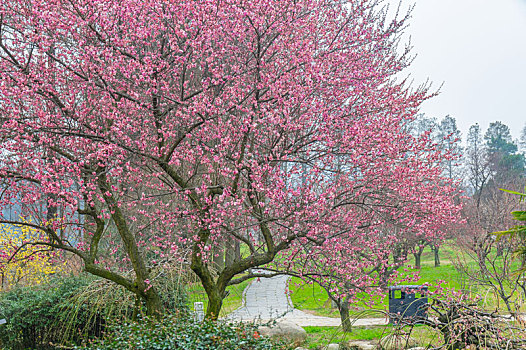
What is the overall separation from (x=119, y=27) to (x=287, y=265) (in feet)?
12.6

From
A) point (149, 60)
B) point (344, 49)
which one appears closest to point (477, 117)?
point (344, 49)

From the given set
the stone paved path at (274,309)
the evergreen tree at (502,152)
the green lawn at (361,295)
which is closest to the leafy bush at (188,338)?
the green lawn at (361,295)

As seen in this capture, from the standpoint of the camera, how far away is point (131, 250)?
20.7 ft

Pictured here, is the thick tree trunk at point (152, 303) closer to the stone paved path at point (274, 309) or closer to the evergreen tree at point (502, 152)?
the stone paved path at point (274, 309)

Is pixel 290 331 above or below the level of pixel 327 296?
above

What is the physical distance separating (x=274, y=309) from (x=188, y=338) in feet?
31.5

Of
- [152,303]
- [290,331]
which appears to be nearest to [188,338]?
[152,303]

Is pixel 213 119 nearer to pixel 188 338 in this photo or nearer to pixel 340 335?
pixel 188 338

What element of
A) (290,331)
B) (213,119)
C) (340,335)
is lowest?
(340,335)

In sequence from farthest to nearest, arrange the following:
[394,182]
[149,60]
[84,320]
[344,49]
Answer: [84,320] < [344,49] < [394,182] < [149,60]

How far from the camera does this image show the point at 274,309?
44.8ft

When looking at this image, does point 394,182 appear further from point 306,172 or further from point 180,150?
point 180,150

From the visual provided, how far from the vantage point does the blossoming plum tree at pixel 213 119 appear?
17.4 ft

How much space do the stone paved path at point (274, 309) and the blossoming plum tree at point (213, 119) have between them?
120 inches
